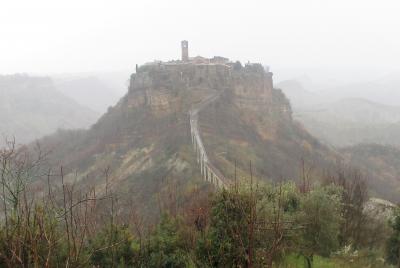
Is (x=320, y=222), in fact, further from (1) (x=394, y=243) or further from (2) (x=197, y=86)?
(2) (x=197, y=86)

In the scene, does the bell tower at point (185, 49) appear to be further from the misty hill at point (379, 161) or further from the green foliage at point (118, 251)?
the green foliage at point (118, 251)

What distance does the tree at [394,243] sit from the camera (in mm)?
21375

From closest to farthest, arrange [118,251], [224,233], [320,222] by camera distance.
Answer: [224,233]
[118,251]
[320,222]

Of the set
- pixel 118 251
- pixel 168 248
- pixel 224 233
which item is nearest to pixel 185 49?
pixel 168 248

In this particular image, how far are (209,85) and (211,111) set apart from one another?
955cm

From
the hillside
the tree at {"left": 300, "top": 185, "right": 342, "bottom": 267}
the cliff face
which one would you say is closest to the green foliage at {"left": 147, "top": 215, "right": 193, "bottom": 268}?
the tree at {"left": 300, "top": 185, "right": 342, "bottom": 267}

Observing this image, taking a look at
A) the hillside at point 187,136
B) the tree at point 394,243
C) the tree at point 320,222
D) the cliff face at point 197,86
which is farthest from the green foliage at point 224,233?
the cliff face at point 197,86

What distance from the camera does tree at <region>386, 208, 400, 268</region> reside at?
2138cm

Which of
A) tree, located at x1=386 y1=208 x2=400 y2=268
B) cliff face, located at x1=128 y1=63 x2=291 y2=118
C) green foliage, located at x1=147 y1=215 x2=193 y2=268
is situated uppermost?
cliff face, located at x1=128 y1=63 x2=291 y2=118

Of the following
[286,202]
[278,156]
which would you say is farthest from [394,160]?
[286,202]

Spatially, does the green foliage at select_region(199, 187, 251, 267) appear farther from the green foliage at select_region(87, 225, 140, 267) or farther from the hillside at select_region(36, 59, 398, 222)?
the hillside at select_region(36, 59, 398, 222)

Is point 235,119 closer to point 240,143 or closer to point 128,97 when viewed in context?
point 240,143

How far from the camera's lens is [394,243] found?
855 inches

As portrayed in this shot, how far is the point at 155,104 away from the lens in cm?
8156
